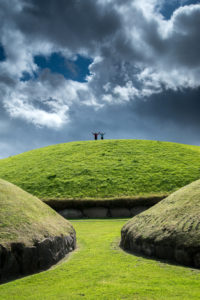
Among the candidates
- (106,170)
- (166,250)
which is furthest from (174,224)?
(106,170)

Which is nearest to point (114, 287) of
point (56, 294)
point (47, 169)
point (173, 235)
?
point (56, 294)

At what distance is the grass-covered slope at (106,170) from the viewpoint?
81.4 ft

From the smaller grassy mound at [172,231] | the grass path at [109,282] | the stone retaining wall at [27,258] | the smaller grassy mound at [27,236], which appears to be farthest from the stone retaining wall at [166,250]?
the stone retaining wall at [27,258]

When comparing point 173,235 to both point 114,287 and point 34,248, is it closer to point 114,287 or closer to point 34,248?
point 114,287

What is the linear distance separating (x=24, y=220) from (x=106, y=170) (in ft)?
74.3

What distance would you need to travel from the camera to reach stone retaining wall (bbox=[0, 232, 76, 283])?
18.8ft

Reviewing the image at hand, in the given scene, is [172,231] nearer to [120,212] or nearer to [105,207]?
[120,212]

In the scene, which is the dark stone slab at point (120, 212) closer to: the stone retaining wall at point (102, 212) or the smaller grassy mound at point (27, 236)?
the stone retaining wall at point (102, 212)

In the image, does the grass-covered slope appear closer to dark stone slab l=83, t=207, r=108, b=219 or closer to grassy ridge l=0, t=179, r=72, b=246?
dark stone slab l=83, t=207, r=108, b=219

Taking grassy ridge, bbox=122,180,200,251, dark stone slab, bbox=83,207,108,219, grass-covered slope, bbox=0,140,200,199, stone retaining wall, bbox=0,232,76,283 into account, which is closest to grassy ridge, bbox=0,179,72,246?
stone retaining wall, bbox=0,232,76,283

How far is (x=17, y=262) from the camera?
5934mm

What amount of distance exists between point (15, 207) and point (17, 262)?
1910mm

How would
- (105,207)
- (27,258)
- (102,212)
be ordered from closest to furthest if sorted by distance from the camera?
(27,258), (102,212), (105,207)

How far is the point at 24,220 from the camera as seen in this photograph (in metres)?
6.98
